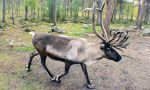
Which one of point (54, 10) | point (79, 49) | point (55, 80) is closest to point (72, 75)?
point (55, 80)

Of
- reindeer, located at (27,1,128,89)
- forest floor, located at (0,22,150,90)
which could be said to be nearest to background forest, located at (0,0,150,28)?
forest floor, located at (0,22,150,90)

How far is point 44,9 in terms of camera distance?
30.5 m

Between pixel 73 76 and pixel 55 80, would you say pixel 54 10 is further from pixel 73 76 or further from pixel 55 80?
pixel 55 80

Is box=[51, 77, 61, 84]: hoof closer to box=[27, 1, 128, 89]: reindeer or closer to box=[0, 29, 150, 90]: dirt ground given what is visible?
box=[27, 1, 128, 89]: reindeer

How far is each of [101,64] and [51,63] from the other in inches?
71.1

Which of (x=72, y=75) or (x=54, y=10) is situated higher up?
(x=54, y=10)

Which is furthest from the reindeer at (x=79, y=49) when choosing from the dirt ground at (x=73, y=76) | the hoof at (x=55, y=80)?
the dirt ground at (x=73, y=76)

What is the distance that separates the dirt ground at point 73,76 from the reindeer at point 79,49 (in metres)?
0.40

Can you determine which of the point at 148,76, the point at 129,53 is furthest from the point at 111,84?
the point at 129,53

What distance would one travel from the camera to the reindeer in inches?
281

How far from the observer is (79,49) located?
7266mm

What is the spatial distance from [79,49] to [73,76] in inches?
51.2

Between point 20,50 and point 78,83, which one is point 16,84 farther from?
point 20,50

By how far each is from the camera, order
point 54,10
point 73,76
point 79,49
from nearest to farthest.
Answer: point 79,49 → point 73,76 → point 54,10
